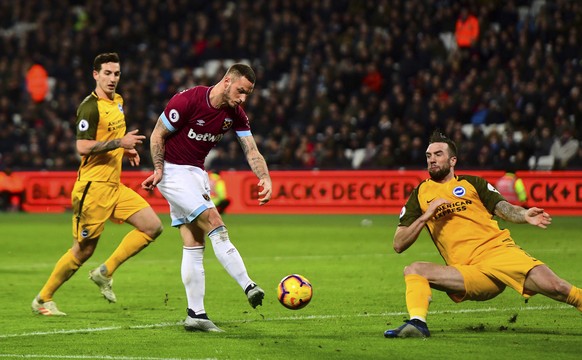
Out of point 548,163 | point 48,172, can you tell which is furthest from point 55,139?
point 548,163

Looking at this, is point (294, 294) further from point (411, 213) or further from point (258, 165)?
point (258, 165)

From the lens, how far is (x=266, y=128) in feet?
95.7

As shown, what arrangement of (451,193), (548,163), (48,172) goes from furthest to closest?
(48,172)
(548,163)
(451,193)

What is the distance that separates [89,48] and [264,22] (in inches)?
236

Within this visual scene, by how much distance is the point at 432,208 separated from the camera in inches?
316

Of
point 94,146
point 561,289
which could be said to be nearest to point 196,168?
point 94,146

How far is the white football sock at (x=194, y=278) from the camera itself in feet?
29.0

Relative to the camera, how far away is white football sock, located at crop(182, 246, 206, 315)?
884 centimetres

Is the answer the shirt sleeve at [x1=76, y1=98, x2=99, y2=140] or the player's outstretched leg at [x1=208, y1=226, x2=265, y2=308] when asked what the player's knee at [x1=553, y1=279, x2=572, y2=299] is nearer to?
the player's outstretched leg at [x1=208, y1=226, x2=265, y2=308]

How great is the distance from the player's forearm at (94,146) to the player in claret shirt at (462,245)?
3137 mm

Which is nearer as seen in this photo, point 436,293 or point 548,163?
point 436,293

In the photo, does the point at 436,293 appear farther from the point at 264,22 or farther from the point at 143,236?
the point at 264,22

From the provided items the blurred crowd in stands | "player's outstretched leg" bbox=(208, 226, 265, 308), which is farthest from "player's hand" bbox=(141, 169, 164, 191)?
the blurred crowd in stands

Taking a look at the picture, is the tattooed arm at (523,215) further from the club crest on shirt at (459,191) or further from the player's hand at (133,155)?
the player's hand at (133,155)
